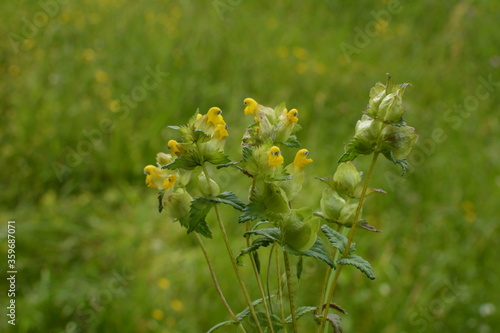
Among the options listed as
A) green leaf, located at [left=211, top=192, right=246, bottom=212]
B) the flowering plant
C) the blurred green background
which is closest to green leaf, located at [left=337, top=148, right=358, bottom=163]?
the flowering plant

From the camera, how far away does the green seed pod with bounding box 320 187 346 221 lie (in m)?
0.59

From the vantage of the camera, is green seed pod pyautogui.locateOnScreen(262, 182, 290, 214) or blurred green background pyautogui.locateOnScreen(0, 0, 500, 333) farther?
blurred green background pyautogui.locateOnScreen(0, 0, 500, 333)

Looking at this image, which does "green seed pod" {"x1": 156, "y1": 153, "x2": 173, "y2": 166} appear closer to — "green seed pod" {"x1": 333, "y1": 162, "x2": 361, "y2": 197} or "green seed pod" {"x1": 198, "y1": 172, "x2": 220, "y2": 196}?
"green seed pod" {"x1": 198, "y1": 172, "x2": 220, "y2": 196}

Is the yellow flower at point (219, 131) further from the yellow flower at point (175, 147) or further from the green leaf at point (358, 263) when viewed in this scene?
the green leaf at point (358, 263)

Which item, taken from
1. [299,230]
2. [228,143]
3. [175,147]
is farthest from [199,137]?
[228,143]

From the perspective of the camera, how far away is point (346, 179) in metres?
0.59

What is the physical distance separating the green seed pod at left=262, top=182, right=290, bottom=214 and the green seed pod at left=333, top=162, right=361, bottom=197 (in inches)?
4.2

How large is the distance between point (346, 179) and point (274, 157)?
13cm

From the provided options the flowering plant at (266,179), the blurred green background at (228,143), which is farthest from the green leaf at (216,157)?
the blurred green background at (228,143)

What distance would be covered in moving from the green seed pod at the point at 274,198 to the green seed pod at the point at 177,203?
0.07 m

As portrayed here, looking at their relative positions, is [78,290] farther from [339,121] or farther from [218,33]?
[218,33]

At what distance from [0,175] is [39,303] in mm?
826

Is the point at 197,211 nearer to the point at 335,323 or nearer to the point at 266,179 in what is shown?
the point at 266,179

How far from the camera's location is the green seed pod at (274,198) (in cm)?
50
